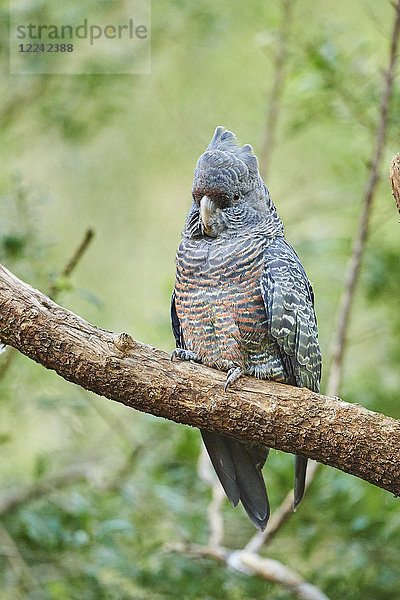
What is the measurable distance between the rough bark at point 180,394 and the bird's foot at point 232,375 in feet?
0.08

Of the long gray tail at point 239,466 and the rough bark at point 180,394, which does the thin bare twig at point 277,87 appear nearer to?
the long gray tail at point 239,466

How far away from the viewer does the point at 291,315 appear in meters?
2.46

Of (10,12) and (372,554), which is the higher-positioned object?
(10,12)

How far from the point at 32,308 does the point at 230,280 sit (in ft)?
2.35

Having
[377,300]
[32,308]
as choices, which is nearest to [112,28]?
[377,300]

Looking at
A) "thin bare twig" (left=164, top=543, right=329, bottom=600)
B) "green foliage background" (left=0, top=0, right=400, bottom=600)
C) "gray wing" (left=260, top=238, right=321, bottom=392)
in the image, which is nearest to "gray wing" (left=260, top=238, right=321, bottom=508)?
"gray wing" (left=260, top=238, right=321, bottom=392)

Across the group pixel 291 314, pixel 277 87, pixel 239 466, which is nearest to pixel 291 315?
pixel 291 314

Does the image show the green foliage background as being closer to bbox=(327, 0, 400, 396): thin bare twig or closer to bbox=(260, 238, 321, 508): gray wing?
bbox=(327, 0, 400, 396): thin bare twig

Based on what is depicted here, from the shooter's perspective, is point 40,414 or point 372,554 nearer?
point 372,554

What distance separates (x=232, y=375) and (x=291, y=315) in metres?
0.34

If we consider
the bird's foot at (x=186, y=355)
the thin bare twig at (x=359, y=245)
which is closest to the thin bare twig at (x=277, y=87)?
the thin bare twig at (x=359, y=245)

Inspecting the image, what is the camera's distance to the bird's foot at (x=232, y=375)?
2.24 meters

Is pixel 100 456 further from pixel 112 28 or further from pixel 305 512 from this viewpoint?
pixel 112 28

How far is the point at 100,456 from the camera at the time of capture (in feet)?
14.4
